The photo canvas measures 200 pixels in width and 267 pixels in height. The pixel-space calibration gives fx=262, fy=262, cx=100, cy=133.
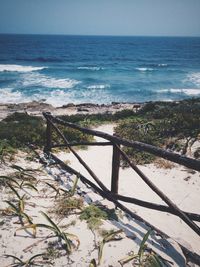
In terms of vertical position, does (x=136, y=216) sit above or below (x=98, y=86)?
below

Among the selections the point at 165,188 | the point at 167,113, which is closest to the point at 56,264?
the point at 165,188

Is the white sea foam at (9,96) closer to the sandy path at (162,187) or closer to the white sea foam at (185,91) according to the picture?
the white sea foam at (185,91)

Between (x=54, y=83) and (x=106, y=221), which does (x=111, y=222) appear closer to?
(x=106, y=221)

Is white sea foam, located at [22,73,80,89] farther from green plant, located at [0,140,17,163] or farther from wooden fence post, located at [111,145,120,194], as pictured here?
wooden fence post, located at [111,145,120,194]

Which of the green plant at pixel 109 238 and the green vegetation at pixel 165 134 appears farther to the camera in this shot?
the green vegetation at pixel 165 134

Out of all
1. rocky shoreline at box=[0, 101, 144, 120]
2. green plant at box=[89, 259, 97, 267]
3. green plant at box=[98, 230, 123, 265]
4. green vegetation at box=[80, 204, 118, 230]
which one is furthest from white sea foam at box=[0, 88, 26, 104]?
green plant at box=[89, 259, 97, 267]

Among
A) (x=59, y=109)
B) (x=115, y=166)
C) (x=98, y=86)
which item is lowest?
(x=59, y=109)

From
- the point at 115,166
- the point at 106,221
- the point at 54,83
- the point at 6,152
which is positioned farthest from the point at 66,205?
the point at 54,83

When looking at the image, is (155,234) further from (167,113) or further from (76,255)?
(167,113)

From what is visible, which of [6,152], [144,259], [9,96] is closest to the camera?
[144,259]

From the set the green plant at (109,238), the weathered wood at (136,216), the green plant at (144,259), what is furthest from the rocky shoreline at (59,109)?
the green plant at (144,259)

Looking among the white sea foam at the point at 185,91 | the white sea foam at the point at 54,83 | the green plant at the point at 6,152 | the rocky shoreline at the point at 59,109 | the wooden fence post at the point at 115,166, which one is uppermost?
the white sea foam at the point at 54,83

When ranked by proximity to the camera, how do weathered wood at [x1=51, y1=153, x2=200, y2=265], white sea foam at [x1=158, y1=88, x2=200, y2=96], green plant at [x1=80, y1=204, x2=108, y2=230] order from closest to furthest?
1. weathered wood at [x1=51, y1=153, x2=200, y2=265]
2. green plant at [x1=80, y1=204, x2=108, y2=230]
3. white sea foam at [x1=158, y1=88, x2=200, y2=96]

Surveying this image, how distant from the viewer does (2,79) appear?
3734 centimetres
